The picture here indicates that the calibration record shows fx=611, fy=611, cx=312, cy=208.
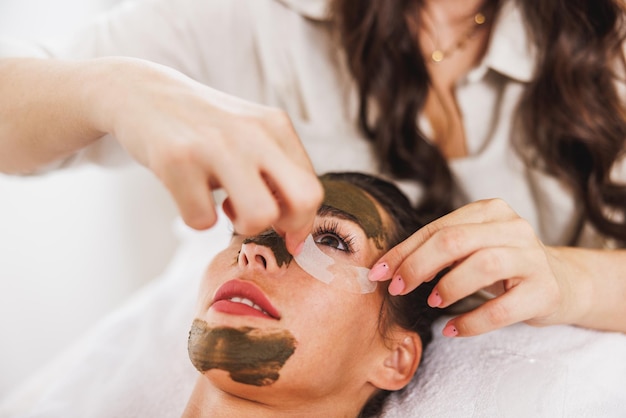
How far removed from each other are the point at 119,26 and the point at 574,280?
2.21 feet

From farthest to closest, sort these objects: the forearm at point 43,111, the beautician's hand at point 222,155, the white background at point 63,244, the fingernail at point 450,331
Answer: the white background at point 63,244 < the fingernail at point 450,331 < the forearm at point 43,111 < the beautician's hand at point 222,155

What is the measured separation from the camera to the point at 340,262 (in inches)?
24.9

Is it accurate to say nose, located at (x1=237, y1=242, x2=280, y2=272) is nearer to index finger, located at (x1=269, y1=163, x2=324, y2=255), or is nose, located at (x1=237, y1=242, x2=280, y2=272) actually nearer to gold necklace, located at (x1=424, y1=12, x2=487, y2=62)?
index finger, located at (x1=269, y1=163, x2=324, y2=255)

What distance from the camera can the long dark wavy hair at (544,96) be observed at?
849 mm

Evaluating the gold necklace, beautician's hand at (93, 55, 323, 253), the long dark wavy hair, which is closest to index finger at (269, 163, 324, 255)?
beautician's hand at (93, 55, 323, 253)

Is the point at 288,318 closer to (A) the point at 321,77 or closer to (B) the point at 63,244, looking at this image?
(A) the point at 321,77

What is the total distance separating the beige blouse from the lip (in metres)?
0.36

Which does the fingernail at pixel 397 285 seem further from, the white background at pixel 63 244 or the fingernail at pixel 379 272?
the white background at pixel 63 244

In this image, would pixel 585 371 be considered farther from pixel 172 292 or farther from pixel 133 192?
pixel 133 192

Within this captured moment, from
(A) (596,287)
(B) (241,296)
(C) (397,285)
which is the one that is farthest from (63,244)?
(A) (596,287)

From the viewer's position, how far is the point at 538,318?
68 cm

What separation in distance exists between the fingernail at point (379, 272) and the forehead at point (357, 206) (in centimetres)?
6

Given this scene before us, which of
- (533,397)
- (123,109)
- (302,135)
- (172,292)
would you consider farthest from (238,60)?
(533,397)

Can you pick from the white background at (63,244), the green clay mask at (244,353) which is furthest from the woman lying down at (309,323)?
the white background at (63,244)
